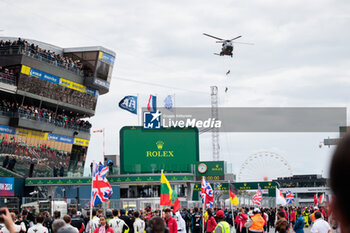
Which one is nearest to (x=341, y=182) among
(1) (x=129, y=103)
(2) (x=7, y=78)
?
(2) (x=7, y=78)

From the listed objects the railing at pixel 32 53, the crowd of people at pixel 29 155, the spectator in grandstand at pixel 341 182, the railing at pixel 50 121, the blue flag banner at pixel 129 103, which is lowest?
the spectator in grandstand at pixel 341 182

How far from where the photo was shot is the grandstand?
5522 centimetres

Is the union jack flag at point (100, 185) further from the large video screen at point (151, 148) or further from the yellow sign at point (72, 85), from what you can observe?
the yellow sign at point (72, 85)

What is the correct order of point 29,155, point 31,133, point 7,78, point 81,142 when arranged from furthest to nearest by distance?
point 81,142
point 31,133
point 7,78
point 29,155

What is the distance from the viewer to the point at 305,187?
177m

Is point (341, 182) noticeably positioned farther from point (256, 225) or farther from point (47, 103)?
point (47, 103)

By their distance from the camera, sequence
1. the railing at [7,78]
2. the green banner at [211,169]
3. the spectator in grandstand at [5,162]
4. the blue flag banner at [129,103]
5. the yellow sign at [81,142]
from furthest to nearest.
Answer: the yellow sign at [81,142] → the blue flag banner at [129,103] → the green banner at [211,169] → the railing at [7,78] → the spectator in grandstand at [5,162]

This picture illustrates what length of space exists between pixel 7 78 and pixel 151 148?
16.1 meters

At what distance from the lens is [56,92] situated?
212ft

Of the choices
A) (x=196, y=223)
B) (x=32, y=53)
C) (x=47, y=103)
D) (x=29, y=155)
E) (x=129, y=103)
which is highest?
(x=32, y=53)

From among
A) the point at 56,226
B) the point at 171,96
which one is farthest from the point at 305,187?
the point at 56,226

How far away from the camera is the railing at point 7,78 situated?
55.0 meters

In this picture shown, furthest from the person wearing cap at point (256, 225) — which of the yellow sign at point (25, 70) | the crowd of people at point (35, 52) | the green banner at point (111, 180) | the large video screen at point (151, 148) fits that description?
the crowd of people at point (35, 52)

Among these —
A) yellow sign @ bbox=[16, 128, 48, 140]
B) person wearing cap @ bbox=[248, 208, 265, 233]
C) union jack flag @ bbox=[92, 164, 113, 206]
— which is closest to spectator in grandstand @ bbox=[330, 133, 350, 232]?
person wearing cap @ bbox=[248, 208, 265, 233]
